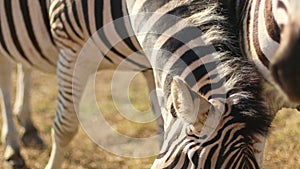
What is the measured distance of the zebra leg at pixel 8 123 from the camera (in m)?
→ 4.87

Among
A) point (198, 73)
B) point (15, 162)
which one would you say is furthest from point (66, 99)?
point (198, 73)

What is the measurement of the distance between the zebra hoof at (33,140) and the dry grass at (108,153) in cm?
6

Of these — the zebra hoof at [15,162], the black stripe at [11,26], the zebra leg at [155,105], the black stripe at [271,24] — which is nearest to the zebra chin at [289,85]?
the black stripe at [271,24]

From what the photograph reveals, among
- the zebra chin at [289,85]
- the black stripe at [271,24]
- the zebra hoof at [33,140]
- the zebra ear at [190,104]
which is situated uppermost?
the black stripe at [271,24]

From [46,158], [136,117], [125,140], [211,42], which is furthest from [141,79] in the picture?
[211,42]

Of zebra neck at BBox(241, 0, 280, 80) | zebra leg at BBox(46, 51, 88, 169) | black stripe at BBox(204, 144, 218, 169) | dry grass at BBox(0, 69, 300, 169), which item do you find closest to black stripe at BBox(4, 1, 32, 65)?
zebra leg at BBox(46, 51, 88, 169)

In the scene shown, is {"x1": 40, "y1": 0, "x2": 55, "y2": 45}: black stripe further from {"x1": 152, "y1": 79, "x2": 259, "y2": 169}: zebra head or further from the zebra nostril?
the zebra nostril

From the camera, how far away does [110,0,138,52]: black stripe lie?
12.4 ft

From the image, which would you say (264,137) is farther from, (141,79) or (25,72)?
(141,79)

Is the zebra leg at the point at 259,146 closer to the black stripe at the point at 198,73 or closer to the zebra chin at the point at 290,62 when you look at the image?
the black stripe at the point at 198,73

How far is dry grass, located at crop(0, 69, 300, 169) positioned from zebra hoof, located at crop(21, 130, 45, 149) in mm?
58

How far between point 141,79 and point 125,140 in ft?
5.31

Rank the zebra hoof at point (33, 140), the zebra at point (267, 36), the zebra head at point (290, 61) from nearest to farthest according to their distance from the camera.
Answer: the zebra head at point (290, 61)
the zebra at point (267, 36)
the zebra hoof at point (33, 140)

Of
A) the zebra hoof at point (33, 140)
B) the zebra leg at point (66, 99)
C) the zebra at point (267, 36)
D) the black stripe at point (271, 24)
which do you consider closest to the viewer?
the zebra at point (267, 36)
